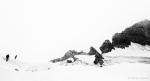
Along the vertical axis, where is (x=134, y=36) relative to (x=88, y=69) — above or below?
above

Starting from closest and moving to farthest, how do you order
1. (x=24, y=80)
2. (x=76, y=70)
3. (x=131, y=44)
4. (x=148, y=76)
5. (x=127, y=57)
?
(x=148, y=76) < (x=24, y=80) < (x=76, y=70) < (x=127, y=57) < (x=131, y=44)

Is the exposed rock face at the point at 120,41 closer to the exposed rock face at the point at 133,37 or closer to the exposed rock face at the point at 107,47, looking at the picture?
the exposed rock face at the point at 133,37

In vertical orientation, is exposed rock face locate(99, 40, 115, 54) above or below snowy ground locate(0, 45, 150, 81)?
above

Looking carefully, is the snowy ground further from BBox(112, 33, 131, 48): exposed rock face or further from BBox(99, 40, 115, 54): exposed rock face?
BBox(99, 40, 115, 54): exposed rock face

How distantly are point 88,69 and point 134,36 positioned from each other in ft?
26.3

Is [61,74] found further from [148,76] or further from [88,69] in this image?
[148,76]

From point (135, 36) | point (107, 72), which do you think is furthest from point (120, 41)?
point (107, 72)

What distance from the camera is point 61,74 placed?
57.6 feet

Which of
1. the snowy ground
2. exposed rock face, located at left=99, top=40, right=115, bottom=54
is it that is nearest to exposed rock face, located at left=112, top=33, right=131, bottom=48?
exposed rock face, located at left=99, top=40, right=115, bottom=54

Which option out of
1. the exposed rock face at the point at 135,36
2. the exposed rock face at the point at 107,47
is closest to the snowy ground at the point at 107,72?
the exposed rock face at the point at 135,36

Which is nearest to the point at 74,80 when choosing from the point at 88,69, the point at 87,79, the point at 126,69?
the point at 87,79

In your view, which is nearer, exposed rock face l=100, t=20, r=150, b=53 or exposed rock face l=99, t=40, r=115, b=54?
exposed rock face l=100, t=20, r=150, b=53

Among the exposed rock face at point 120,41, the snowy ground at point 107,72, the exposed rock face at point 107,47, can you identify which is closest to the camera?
the snowy ground at point 107,72

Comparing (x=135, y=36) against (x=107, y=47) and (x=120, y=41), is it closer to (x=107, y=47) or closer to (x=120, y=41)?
(x=120, y=41)
